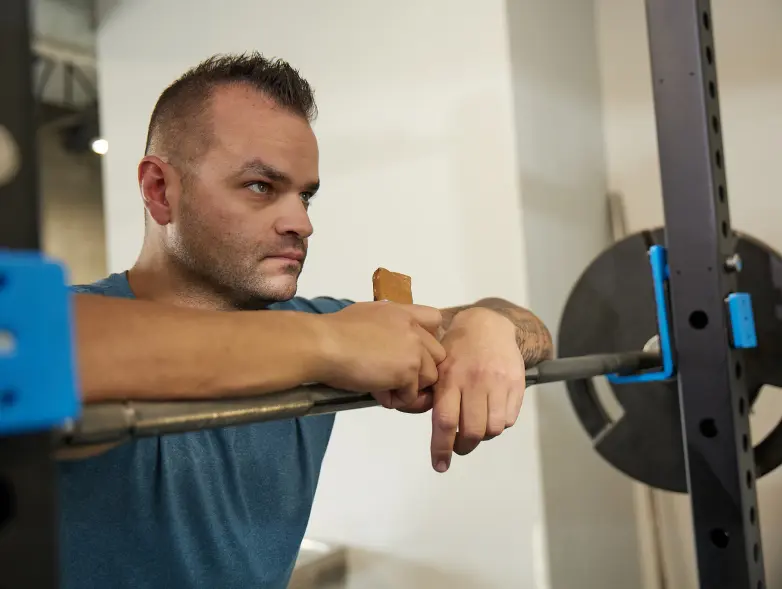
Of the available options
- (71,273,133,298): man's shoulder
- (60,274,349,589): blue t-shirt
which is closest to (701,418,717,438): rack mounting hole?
(60,274,349,589): blue t-shirt

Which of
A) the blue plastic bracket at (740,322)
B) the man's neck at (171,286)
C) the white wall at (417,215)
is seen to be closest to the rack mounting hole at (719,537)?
the blue plastic bracket at (740,322)

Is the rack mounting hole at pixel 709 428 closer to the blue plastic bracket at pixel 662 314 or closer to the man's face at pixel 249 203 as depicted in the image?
the blue plastic bracket at pixel 662 314

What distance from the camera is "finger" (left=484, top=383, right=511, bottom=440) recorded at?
2.24 feet

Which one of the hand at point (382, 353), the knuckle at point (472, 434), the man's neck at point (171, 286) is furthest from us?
the man's neck at point (171, 286)

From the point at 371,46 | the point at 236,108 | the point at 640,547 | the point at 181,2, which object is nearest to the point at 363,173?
the point at 371,46

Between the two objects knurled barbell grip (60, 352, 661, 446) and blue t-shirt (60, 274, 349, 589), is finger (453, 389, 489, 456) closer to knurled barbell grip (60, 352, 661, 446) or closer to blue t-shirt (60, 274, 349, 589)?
knurled barbell grip (60, 352, 661, 446)

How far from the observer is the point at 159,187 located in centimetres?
121

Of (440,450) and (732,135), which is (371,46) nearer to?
(732,135)

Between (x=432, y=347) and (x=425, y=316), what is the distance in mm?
41

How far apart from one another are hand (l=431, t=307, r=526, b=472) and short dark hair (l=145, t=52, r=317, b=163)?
0.63 m

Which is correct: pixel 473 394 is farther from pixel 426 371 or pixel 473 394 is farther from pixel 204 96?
pixel 204 96

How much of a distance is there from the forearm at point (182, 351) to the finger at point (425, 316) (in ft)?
0.56

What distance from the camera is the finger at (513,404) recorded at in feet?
2.25

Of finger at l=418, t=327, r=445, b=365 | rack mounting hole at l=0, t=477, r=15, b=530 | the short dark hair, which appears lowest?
rack mounting hole at l=0, t=477, r=15, b=530
